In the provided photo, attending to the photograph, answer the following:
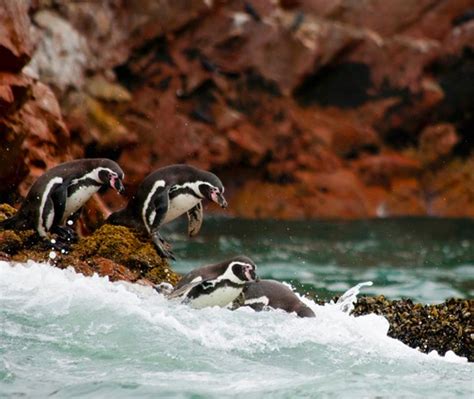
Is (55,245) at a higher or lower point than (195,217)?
lower

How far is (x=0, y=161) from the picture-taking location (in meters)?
10.5

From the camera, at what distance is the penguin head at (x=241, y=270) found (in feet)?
27.7

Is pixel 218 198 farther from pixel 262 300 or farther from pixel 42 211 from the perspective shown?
pixel 42 211

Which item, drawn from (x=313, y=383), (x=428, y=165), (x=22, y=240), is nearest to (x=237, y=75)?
(x=428, y=165)

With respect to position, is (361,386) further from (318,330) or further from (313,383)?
(318,330)

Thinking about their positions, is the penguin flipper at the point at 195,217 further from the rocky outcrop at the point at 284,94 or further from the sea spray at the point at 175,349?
the rocky outcrop at the point at 284,94

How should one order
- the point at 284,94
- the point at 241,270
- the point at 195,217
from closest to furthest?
the point at 241,270, the point at 195,217, the point at 284,94

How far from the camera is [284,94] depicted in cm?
2791

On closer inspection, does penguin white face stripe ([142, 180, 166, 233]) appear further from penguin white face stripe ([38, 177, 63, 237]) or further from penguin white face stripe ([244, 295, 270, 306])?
penguin white face stripe ([244, 295, 270, 306])

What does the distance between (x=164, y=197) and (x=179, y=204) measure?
294 mm

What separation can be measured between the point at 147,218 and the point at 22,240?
1069mm

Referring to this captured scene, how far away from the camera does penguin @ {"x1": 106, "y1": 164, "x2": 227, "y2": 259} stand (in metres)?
9.20

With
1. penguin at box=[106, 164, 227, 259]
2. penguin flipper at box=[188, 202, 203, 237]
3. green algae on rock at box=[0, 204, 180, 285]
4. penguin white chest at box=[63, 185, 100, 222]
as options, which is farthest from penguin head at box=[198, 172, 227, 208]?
penguin white chest at box=[63, 185, 100, 222]

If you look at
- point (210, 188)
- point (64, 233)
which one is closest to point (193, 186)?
point (210, 188)
